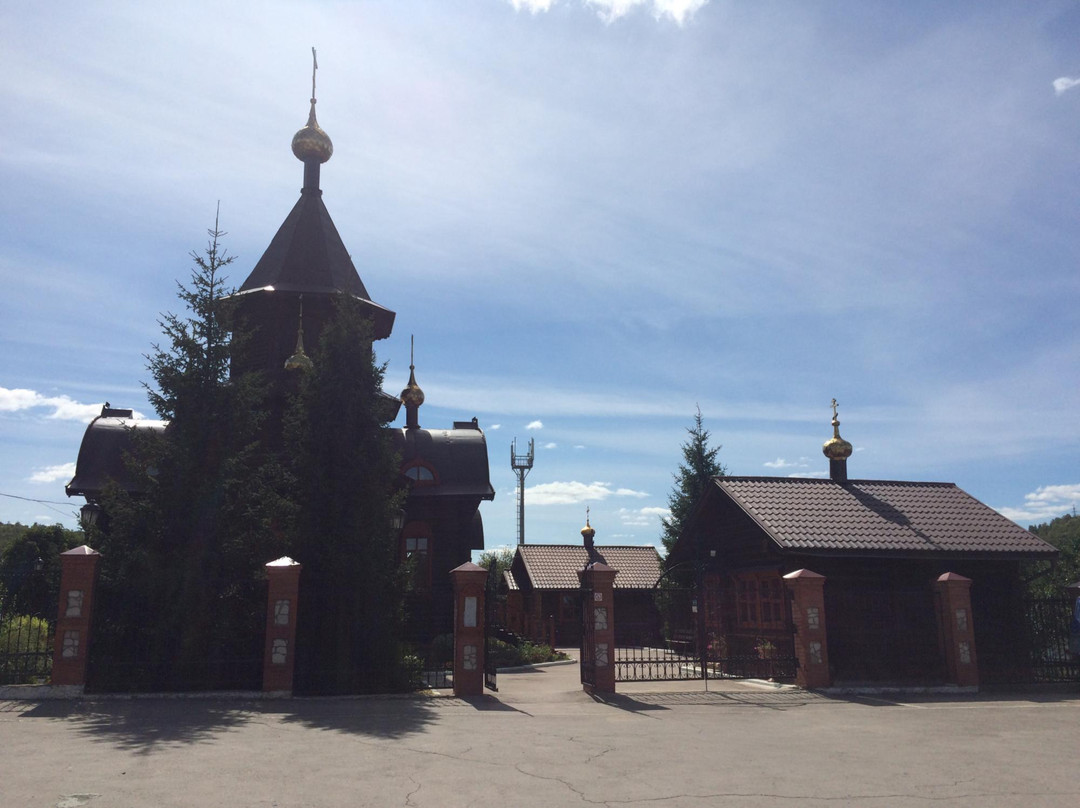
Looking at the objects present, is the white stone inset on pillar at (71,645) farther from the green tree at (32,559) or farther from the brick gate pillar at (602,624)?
the green tree at (32,559)

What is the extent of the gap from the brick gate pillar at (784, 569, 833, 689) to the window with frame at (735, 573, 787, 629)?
1254 mm

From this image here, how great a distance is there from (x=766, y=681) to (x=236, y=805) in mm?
11768

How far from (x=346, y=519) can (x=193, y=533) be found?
251cm

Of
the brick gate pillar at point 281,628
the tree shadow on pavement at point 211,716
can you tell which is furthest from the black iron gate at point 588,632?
the brick gate pillar at point 281,628

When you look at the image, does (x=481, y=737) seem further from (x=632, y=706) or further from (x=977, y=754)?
(x=977, y=754)

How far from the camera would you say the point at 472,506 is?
23.8 meters

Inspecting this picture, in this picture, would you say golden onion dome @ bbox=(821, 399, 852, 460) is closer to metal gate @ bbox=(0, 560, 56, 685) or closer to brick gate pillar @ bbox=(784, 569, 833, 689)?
brick gate pillar @ bbox=(784, 569, 833, 689)

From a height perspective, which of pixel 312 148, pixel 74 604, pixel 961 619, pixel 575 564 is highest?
pixel 312 148

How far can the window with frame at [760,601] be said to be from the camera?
16438mm

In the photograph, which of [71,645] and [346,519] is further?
[346,519]

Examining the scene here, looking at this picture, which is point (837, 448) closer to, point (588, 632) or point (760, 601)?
point (760, 601)

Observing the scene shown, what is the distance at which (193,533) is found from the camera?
13.3 meters

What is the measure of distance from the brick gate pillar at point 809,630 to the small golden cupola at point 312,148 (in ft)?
70.4

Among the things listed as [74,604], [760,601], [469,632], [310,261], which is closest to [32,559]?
[310,261]
